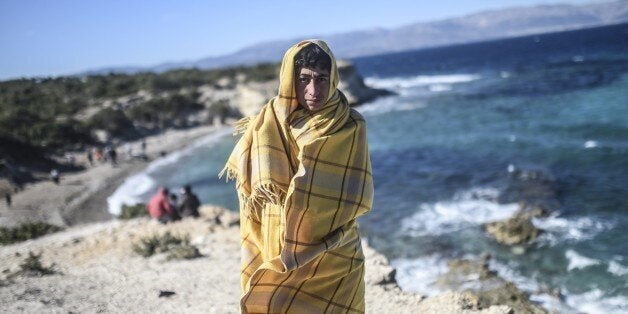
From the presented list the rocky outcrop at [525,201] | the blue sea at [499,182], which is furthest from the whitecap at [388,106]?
the rocky outcrop at [525,201]

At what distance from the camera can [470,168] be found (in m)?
19.6

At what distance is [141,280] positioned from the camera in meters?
7.67

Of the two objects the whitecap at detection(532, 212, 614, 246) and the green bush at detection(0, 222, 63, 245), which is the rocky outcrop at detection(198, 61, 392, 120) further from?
the whitecap at detection(532, 212, 614, 246)

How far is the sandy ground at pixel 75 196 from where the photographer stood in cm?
1720

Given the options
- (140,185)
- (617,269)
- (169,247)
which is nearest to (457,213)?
(617,269)

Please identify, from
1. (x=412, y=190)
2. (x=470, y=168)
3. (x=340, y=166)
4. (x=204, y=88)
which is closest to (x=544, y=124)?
(x=470, y=168)

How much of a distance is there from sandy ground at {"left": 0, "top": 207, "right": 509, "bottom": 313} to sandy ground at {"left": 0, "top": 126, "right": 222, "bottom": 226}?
6.57 m

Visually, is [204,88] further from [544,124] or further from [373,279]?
[373,279]

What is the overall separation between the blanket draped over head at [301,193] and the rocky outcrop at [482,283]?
17.6 feet

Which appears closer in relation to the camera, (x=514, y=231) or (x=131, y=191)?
(x=514, y=231)

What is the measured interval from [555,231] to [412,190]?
6.08 m

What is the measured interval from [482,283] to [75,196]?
1708cm

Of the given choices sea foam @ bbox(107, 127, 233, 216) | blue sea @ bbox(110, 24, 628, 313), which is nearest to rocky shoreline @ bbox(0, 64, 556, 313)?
blue sea @ bbox(110, 24, 628, 313)

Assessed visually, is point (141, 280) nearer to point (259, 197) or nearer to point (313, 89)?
point (259, 197)
